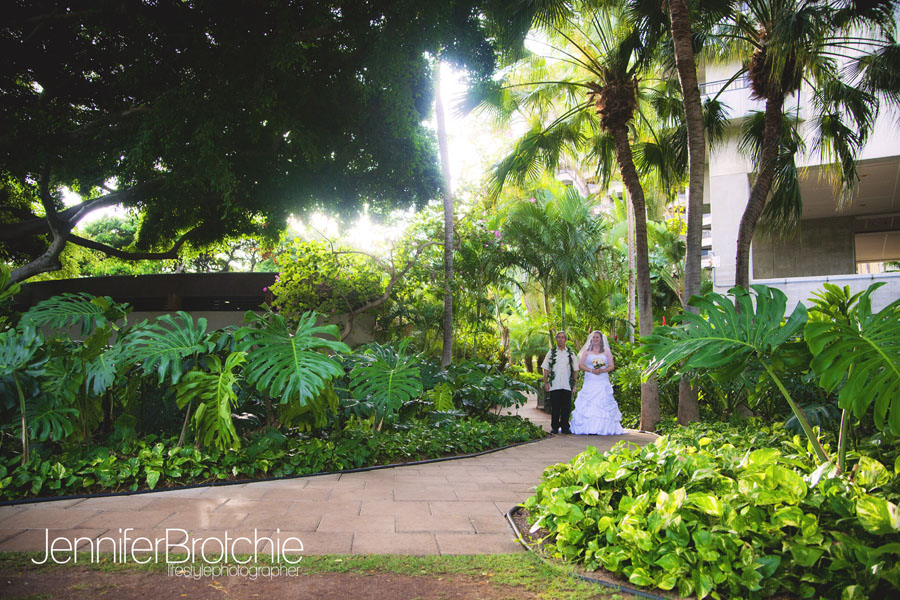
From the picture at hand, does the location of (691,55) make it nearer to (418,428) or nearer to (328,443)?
(418,428)

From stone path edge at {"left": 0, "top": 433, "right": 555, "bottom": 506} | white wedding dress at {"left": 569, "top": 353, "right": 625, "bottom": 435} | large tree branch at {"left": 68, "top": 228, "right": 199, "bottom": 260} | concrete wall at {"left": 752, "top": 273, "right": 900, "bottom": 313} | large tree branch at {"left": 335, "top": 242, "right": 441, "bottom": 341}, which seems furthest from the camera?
large tree branch at {"left": 68, "top": 228, "right": 199, "bottom": 260}

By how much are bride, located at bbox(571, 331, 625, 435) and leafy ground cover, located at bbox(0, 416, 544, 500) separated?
3.15m

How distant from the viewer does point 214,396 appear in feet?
16.3

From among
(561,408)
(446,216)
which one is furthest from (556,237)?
(561,408)

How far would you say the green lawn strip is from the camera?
2842mm

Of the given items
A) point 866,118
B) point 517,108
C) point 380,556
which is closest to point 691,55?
point 866,118

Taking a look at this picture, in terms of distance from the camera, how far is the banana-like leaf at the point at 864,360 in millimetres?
2805

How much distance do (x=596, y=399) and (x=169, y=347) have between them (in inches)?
248

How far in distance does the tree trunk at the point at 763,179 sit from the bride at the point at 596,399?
225cm

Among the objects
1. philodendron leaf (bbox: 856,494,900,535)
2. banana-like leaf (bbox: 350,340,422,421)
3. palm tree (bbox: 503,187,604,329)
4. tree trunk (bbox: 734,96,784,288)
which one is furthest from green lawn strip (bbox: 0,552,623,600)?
palm tree (bbox: 503,187,604,329)

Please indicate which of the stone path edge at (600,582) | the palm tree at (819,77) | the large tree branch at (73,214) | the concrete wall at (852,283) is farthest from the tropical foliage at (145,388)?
the concrete wall at (852,283)

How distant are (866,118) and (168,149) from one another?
1014cm

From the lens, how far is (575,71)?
426 inches

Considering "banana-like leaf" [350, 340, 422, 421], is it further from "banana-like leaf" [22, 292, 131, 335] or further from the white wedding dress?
the white wedding dress
